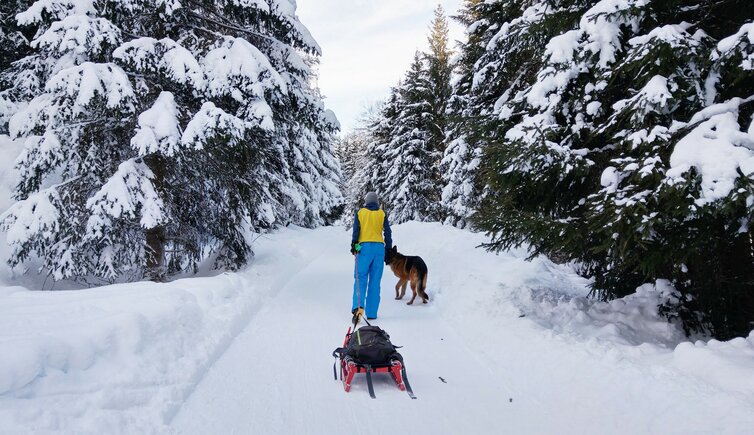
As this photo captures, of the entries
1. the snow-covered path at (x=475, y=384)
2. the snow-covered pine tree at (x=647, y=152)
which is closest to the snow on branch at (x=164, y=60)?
the snow-covered path at (x=475, y=384)

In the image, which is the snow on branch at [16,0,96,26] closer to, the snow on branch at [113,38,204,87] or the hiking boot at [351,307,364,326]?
the snow on branch at [113,38,204,87]

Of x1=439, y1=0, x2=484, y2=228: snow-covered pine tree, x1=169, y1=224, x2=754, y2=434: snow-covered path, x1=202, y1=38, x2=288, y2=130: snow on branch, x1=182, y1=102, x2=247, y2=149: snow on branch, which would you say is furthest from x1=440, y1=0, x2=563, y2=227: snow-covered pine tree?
x1=182, y1=102, x2=247, y2=149: snow on branch

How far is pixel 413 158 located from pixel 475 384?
21.9 metres

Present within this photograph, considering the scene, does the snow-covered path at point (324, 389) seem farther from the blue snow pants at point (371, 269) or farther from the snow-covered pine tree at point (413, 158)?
the snow-covered pine tree at point (413, 158)

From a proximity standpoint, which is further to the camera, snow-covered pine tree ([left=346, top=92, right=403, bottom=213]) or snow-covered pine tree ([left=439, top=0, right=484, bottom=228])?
snow-covered pine tree ([left=346, top=92, right=403, bottom=213])

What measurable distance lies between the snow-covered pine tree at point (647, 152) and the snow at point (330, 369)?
2.84ft

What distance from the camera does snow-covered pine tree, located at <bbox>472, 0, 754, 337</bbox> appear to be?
3383 millimetres

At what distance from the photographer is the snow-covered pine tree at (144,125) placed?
Answer: 6.68m

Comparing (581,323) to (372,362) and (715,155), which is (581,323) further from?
(372,362)

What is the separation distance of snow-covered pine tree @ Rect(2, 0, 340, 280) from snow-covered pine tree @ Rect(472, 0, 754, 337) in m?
4.76

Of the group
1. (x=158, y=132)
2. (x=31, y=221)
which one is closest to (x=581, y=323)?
(x=158, y=132)

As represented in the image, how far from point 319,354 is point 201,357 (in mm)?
1313

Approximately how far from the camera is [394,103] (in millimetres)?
29312

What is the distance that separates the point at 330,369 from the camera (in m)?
4.47
